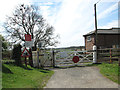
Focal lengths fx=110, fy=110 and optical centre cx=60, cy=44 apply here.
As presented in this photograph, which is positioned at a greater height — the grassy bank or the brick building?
the brick building

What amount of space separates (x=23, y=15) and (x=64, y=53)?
2567cm

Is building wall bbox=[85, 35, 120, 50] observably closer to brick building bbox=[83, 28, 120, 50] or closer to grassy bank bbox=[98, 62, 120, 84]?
brick building bbox=[83, 28, 120, 50]

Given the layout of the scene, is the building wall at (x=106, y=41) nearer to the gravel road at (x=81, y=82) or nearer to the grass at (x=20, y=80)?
the gravel road at (x=81, y=82)

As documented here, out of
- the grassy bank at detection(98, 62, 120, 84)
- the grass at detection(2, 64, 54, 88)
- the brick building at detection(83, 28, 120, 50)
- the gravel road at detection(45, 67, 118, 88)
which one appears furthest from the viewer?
the brick building at detection(83, 28, 120, 50)

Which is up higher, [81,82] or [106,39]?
[106,39]

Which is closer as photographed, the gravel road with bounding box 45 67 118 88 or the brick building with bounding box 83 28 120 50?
the gravel road with bounding box 45 67 118 88

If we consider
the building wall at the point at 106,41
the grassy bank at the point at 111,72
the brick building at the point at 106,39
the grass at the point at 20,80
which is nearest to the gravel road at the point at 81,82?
the grassy bank at the point at 111,72

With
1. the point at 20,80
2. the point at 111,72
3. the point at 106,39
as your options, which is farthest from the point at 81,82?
the point at 106,39

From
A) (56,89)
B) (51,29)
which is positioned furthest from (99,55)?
(51,29)

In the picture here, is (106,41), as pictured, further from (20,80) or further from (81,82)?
(20,80)

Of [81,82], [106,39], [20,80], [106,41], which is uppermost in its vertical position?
[106,39]

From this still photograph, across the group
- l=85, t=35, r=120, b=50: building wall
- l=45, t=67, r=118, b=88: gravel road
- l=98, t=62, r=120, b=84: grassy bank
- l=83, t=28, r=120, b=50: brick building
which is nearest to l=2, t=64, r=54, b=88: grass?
l=45, t=67, r=118, b=88: gravel road

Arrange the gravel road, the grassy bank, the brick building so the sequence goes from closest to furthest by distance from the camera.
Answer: the gravel road, the grassy bank, the brick building

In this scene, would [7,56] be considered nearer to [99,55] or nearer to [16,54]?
[16,54]
